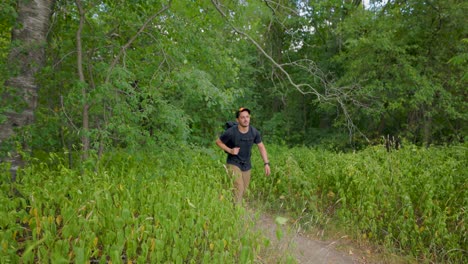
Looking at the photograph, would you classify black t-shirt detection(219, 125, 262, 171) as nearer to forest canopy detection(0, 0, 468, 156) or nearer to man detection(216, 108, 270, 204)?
man detection(216, 108, 270, 204)

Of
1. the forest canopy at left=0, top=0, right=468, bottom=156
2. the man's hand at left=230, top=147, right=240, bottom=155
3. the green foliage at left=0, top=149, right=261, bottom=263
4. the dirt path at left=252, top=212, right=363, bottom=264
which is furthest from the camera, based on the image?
the man's hand at left=230, top=147, right=240, bottom=155

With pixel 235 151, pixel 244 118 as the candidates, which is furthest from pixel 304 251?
pixel 244 118

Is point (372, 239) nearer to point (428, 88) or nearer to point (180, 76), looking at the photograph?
point (180, 76)

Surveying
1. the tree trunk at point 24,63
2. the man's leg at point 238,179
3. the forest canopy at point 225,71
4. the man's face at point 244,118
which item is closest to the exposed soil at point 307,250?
the man's leg at point 238,179

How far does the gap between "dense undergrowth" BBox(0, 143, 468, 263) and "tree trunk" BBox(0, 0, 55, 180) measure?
688mm

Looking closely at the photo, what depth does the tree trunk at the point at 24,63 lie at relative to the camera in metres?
4.24

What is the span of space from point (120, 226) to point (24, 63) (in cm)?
314

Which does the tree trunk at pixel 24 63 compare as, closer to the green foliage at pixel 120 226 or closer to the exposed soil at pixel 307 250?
the green foliage at pixel 120 226

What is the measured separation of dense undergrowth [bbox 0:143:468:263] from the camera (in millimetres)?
2656

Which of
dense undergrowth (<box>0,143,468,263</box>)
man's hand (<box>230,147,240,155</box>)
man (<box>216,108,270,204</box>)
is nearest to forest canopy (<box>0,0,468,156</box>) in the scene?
man (<box>216,108,270,204</box>)

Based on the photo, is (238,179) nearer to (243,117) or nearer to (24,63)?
(243,117)

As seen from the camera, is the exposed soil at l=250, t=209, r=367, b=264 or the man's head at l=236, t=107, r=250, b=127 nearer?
the exposed soil at l=250, t=209, r=367, b=264

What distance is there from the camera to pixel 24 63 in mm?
4348

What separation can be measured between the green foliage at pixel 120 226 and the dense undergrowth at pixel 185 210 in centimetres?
1
